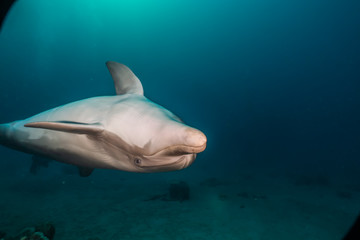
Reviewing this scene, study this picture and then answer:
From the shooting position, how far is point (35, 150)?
263cm

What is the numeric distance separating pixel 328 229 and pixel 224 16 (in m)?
77.7

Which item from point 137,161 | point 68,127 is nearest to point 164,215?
point 137,161

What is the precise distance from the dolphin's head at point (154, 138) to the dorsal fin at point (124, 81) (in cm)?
75

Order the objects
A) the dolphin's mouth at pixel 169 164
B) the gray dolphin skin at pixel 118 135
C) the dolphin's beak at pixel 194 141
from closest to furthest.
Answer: the dolphin's beak at pixel 194 141 → the gray dolphin skin at pixel 118 135 → the dolphin's mouth at pixel 169 164

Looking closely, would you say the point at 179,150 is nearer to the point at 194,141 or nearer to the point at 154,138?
the point at 194,141

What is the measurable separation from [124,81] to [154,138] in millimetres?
1576

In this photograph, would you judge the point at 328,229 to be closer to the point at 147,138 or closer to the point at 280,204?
the point at 280,204

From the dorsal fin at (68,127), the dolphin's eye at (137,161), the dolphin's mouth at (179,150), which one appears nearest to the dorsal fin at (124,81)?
the dorsal fin at (68,127)

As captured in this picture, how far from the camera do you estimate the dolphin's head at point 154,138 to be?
1369mm

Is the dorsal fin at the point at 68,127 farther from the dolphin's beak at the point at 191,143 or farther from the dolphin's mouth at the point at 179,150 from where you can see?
the dolphin's beak at the point at 191,143

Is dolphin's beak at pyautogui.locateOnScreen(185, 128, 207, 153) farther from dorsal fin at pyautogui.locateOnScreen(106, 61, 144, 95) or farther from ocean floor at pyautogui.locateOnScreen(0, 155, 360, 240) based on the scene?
ocean floor at pyautogui.locateOnScreen(0, 155, 360, 240)

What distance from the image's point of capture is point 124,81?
277cm

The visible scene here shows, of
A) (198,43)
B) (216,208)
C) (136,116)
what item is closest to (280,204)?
(216,208)

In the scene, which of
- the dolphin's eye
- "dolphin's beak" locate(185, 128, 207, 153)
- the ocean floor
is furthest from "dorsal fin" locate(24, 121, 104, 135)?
the ocean floor
